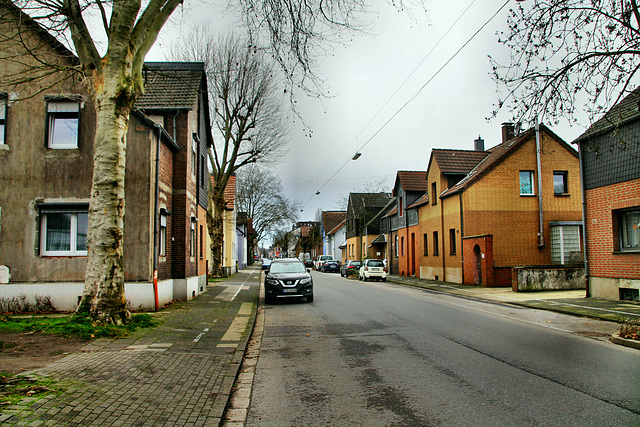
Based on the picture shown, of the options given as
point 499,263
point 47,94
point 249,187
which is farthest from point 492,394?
point 249,187

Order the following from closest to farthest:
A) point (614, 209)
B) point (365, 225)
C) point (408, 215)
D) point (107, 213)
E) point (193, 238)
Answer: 1. point (107, 213)
2. point (614, 209)
3. point (193, 238)
4. point (408, 215)
5. point (365, 225)

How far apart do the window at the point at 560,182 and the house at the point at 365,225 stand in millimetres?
18030

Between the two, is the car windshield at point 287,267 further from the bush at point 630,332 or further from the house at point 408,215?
Answer: the house at point 408,215

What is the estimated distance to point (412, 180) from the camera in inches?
1457

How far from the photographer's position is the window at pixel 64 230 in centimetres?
1385

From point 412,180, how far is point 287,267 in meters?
21.0

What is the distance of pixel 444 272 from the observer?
2902 centimetres

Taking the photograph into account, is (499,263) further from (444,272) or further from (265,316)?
(265,316)

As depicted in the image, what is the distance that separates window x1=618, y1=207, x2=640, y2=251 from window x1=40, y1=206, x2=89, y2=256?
56.7ft

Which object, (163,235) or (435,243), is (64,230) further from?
(435,243)

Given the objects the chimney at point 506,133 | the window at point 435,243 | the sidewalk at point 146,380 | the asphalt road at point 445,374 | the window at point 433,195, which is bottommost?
the asphalt road at point 445,374

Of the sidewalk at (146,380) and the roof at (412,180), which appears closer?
the sidewalk at (146,380)

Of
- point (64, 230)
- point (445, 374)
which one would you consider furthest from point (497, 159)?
point (445, 374)

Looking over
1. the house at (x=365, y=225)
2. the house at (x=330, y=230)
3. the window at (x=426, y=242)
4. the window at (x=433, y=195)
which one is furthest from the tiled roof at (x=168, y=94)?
the house at (x=330, y=230)
